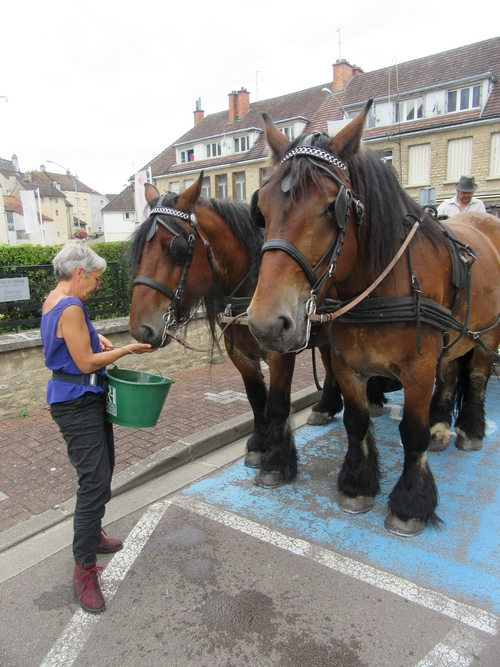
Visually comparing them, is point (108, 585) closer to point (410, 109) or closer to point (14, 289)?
point (14, 289)

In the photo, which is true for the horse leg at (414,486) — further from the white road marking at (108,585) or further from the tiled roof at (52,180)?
the tiled roof at (52,180)

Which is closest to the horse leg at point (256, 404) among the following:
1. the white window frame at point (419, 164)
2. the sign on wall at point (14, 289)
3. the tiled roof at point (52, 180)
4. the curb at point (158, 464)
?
the curb at point (158, 464)

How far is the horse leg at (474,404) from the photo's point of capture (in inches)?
161

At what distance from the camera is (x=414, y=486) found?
2.88 metres

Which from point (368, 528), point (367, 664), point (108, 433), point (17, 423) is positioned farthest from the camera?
point (17, 423)

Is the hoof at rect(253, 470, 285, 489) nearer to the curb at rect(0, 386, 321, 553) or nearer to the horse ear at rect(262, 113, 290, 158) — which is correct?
the curb at rect(0, 386, 321, 553)

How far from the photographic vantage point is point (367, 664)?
6.48ft

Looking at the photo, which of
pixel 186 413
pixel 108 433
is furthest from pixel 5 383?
pixel 108 433

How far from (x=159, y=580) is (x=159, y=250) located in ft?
6.40

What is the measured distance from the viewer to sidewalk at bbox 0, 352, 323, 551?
3.18 m

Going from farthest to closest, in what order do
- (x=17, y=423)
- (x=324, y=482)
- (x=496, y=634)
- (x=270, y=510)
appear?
(x=17, y=423), (x=324, y=482), (x=270, y=510), (x=496, y=634)

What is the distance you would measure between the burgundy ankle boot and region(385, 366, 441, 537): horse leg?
1792 millimetres

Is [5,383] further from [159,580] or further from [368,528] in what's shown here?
[368,528]

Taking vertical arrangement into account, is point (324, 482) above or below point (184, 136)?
below
